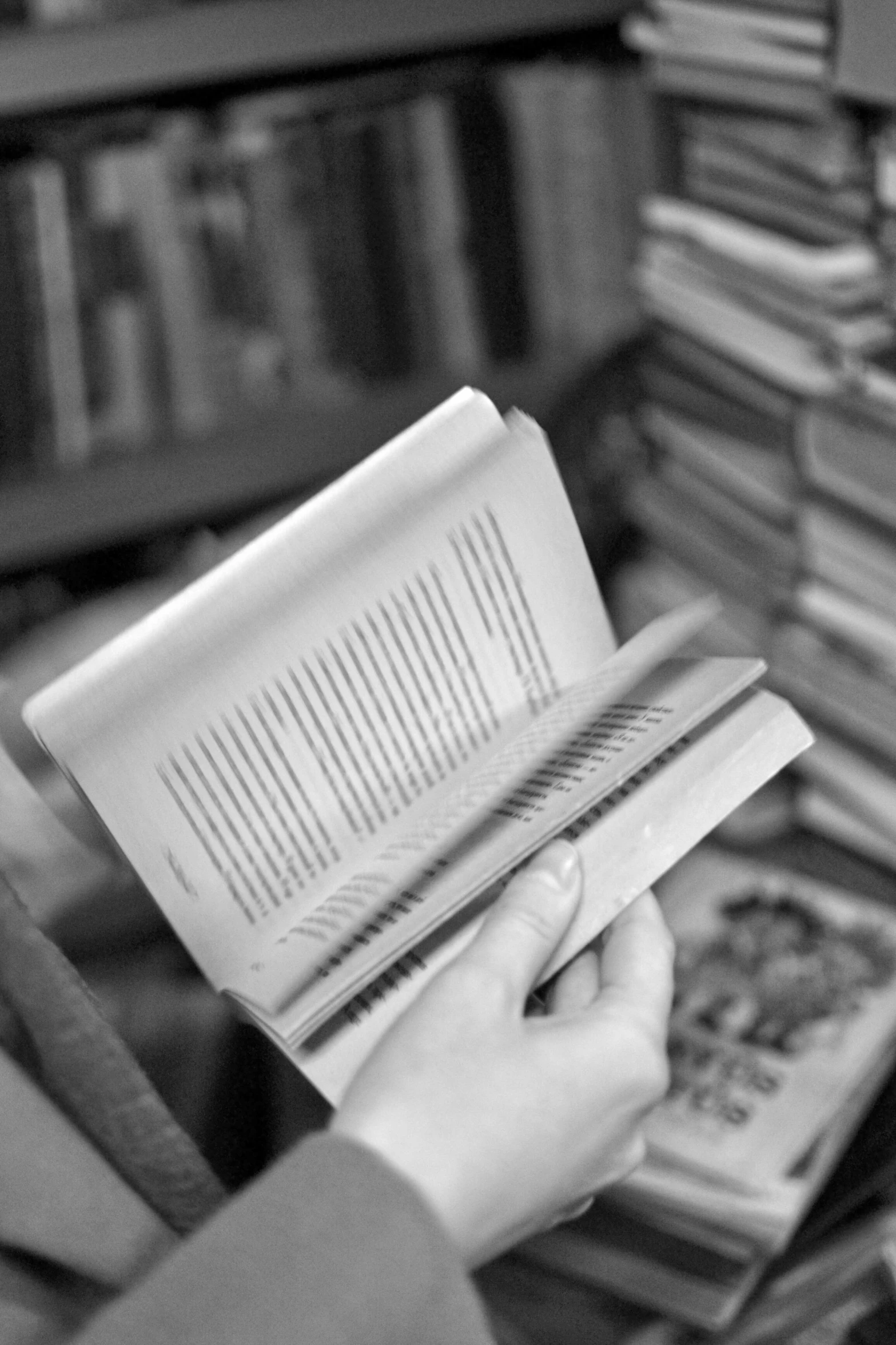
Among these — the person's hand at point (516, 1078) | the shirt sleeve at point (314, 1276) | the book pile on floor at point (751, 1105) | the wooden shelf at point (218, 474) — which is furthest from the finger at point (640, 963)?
the wooden shelf at point (218, 474)

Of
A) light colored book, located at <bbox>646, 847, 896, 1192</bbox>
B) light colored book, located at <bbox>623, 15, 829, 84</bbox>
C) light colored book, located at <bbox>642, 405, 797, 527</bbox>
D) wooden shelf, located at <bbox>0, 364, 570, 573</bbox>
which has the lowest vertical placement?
light colored book, located at <bbox>646, 847, 896, 1192</bbox>

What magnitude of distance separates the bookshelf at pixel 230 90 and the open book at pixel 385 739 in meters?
0.76

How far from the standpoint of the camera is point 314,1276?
37cm

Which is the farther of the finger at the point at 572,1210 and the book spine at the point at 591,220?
the book spine at the point at 591,220

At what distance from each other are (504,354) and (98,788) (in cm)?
96

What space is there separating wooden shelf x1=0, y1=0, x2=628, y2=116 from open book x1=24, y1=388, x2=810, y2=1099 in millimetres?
756

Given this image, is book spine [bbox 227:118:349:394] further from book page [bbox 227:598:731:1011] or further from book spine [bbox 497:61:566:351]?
book page [bbox 227:598:731:1011]

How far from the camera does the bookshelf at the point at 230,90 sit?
110cm

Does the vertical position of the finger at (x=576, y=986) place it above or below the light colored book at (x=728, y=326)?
below

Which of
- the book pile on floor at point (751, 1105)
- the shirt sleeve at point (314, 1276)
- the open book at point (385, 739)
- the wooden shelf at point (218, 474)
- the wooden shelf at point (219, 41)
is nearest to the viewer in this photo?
the shirt sleeve at point (314, 1276)

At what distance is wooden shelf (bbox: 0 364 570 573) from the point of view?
1.21 meters

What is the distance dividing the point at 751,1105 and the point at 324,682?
39 centimetres

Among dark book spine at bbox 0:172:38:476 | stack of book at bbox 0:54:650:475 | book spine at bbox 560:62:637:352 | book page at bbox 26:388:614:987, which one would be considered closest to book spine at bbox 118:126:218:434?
stack of book at bbox 0:54:650:475

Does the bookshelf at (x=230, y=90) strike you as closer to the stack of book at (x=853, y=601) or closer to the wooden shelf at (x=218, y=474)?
the wooden shelf at (x=218, y=474)
